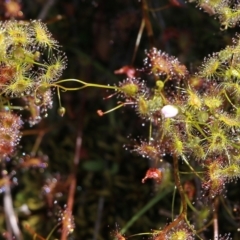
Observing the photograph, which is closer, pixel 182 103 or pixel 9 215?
pixel 182 103

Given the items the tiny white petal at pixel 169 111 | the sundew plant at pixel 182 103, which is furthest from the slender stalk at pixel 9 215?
the tiny white petal at pixel 169 111

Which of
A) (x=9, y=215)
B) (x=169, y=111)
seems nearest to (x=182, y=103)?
(x=169, y=111)

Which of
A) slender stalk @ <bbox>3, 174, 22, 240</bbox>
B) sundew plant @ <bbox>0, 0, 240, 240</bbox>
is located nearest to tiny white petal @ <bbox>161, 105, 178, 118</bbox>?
sundew plant @ <bbox>0, 0, 240, 240</bbox>

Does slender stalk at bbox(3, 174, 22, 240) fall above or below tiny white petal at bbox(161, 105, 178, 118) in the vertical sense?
below

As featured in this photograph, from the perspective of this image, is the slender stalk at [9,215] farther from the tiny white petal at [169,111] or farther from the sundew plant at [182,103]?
the tiny white petal at [169,111]

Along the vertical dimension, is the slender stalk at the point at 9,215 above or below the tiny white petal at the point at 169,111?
below

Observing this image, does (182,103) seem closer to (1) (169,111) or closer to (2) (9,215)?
(1) (169,111)

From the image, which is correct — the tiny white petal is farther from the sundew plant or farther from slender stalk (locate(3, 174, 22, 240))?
slender stalk (locate(3, 174, 22, 240))

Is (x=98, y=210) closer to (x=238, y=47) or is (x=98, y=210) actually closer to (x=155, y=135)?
(x=155, y=135)

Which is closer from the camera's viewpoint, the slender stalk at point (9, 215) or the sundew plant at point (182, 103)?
the sundew plant at point (182, 103)
